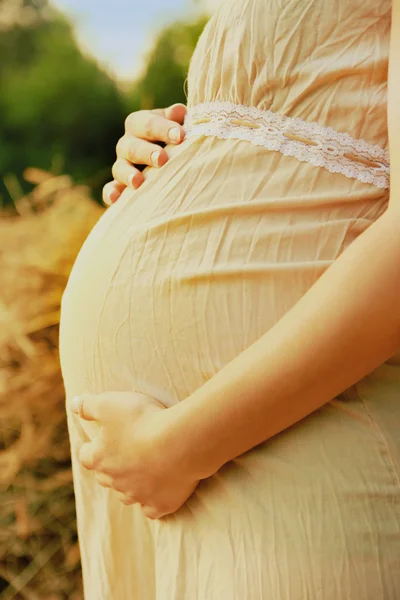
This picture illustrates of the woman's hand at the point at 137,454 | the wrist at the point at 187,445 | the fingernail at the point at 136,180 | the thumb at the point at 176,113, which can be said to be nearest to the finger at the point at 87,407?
the woman's hand at the point at 137,454

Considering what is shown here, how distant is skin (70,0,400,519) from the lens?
Result: 567 mm

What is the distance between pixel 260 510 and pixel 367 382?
148 millimetres

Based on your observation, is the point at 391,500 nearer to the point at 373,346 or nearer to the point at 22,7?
the point at 373,346

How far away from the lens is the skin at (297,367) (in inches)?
22.3

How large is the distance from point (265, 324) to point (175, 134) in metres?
0.26

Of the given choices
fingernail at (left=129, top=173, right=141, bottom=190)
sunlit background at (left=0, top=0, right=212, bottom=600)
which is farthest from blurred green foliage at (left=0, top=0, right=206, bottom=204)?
fingernail at (left=129, top=173, right=141, bottom=190)

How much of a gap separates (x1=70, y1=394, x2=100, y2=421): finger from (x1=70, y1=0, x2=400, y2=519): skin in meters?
0.07

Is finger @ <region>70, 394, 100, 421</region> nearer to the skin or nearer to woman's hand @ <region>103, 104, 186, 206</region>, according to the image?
A: the skin

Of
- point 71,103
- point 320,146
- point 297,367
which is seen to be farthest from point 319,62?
point 71,103

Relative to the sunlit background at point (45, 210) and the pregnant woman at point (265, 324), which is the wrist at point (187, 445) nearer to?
the pregnant woman at point (265, 324)

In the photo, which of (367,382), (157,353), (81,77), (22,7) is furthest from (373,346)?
(22,7)

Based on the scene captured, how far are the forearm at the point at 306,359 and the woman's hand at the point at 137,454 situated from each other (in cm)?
2

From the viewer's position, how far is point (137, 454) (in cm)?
64

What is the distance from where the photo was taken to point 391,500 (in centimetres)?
60
